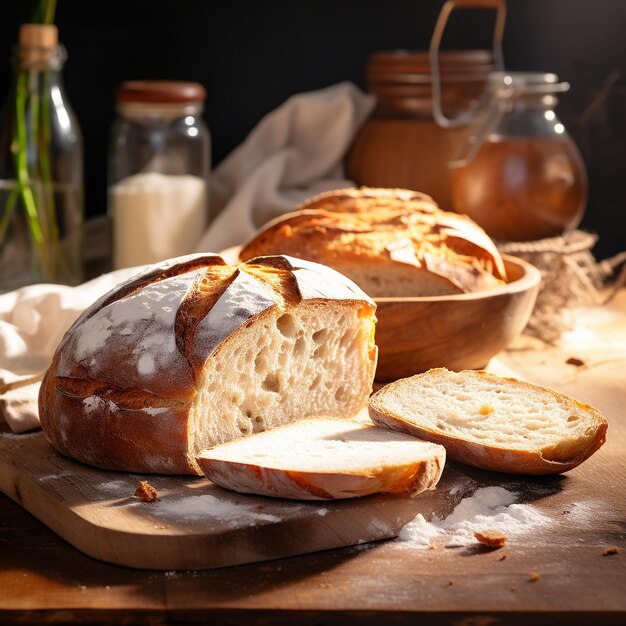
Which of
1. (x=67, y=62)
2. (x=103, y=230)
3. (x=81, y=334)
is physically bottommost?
(x=103, y=230)

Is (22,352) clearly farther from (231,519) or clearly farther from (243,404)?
(231,519)

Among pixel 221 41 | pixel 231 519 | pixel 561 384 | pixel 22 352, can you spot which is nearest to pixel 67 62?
pixel 221 41

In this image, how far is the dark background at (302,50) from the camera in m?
3.88

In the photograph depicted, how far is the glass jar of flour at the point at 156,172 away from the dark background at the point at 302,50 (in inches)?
22.1

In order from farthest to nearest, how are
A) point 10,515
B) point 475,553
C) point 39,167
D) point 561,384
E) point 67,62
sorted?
point 67,62 < point 39,167 < point 561,384 < point 10,515 < point 475,553

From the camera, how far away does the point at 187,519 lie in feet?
5.39

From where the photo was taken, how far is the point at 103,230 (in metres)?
3.96

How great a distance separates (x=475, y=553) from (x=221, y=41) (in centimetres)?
272

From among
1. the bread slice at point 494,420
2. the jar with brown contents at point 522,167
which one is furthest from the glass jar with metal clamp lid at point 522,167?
the bread slice at point 494,420

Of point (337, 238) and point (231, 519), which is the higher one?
point (337, 238)

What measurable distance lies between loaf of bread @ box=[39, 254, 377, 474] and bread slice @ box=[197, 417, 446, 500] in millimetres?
84

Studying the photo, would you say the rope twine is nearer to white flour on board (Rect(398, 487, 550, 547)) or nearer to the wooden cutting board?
white flour on board (Rect(398, 487, 550, 547))

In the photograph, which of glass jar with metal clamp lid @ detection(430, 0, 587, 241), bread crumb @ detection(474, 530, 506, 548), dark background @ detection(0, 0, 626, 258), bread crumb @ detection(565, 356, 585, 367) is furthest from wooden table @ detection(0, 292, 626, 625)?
dark background @ detection(0, 0, 626, 258)

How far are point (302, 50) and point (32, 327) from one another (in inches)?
75.7
